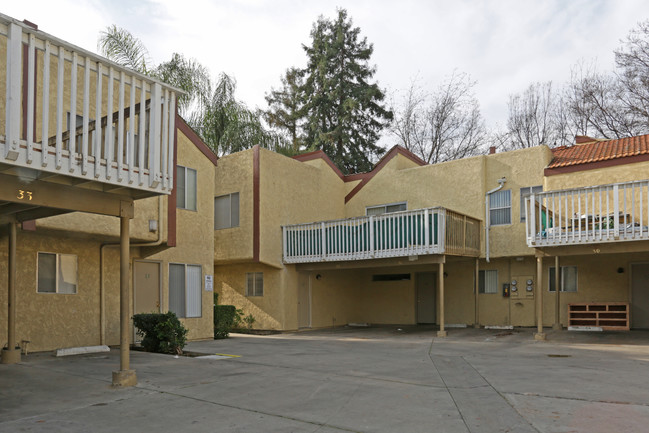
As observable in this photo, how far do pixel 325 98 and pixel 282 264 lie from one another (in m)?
17.7

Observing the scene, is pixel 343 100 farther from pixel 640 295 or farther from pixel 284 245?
pixel 640 295

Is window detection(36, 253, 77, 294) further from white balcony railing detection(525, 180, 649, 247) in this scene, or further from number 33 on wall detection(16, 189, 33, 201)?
white balcony railing detection(525, 180, 649, 247)

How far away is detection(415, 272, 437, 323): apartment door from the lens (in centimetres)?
1984

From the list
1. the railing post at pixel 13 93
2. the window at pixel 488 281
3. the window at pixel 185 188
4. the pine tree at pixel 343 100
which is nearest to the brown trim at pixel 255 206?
the window at pixel 185 188

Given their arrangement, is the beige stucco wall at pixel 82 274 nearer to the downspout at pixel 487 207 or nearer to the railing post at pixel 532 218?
the railing post at pixel 532 218

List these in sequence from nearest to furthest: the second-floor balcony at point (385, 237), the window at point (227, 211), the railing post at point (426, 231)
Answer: the railing post at point (426, 231)
the second-floor balcony at point (385, 237)
the window at point (227, 211)

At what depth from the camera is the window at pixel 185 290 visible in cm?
1477

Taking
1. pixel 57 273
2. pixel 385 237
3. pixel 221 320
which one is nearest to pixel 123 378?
pixel 57 273

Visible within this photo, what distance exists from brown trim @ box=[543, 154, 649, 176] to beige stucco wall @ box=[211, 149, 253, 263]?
9490mm

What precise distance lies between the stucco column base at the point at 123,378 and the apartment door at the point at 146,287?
6.05 metres

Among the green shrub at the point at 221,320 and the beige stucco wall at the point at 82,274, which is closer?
the beige stucco wall at the point at 82,274

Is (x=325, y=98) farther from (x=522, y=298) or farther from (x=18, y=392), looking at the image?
(x=18, y=392)

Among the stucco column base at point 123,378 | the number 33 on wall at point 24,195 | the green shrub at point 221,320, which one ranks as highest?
the number 33 on wall at point 24,195

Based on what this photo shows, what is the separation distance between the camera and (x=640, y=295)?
15.6 meters
